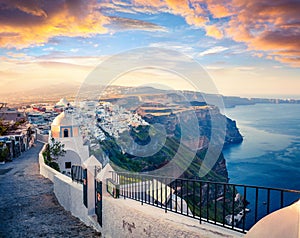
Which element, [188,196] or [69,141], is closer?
[188,196]

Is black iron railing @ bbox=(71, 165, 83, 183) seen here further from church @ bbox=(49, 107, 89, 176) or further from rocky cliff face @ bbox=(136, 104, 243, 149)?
rocky cliff face @ bbox=(136, 104, 243, 149)

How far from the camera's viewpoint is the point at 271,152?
128 feet

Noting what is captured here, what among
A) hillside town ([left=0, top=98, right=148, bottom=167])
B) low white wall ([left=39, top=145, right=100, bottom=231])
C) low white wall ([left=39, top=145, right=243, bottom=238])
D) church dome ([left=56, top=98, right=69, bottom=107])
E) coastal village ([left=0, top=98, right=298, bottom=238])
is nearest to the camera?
low white wall ([left=39, top=145, right=243, bottom=238])

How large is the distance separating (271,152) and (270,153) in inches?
12.0

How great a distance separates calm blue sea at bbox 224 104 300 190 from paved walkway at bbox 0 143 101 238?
22749 millimetres

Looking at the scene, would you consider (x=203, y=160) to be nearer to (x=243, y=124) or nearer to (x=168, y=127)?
(x=168, y=127)

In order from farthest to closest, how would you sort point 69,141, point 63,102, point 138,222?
point 63,102 < point 69,141 < point 138,222

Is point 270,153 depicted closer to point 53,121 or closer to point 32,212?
point 53,121

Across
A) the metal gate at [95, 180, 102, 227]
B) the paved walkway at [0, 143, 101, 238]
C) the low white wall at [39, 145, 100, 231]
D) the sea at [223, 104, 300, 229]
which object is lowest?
the sea at [223, 104, 300, 229]

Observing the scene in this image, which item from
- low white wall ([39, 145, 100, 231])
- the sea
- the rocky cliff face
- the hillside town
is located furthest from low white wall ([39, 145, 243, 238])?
the rocky cliff face

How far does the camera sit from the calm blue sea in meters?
32.5

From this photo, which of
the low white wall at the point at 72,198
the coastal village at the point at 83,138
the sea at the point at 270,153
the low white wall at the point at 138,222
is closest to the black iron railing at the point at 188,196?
the coastal village at the point at 83,138

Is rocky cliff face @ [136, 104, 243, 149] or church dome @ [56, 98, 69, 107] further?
rocky cliff face @ [136, 104, 243, 149]

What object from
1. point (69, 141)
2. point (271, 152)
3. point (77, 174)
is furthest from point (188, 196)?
point (271, 152)
